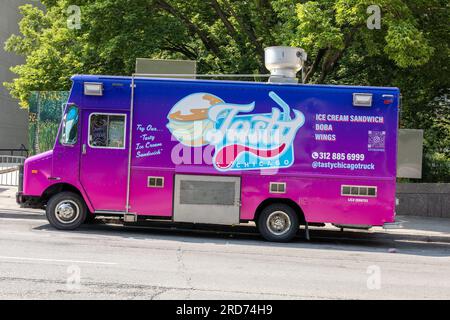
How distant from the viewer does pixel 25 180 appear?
10938 mm

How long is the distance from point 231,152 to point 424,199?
7.23m

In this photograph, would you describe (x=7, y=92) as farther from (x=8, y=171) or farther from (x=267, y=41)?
(x=267, y=41)

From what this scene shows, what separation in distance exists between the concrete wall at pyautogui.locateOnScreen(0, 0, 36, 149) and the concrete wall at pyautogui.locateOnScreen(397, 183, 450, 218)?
110ft


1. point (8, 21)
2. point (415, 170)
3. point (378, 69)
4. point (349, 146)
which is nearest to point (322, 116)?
point (349, 146)

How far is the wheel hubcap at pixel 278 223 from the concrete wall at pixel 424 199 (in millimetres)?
5781

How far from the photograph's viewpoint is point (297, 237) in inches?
455

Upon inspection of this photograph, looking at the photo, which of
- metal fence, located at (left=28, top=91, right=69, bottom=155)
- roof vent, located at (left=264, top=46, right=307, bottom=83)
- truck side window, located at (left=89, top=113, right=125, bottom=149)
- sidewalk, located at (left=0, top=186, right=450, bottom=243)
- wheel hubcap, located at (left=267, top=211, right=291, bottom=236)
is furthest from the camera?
metal fence, located at (left=28, top=91, right=69, bottom=155)

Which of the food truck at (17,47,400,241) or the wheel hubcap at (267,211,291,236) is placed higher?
the food truck at (17,47,400,241)

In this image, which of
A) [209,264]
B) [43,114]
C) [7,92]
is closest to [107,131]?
[209,264]

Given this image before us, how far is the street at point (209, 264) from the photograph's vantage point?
6266mm

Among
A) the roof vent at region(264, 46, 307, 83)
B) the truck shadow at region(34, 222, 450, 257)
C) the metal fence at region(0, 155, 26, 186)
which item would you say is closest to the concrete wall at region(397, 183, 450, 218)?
the truck shadow at region(34, 222, 450, 257)

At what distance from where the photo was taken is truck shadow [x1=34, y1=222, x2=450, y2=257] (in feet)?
34.4

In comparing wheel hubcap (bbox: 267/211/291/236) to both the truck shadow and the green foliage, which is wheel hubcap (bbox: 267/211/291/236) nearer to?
the truck shadow

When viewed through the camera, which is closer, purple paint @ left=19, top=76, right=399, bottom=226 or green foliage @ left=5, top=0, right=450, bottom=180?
purple paint @ left=19, top=76, right=399, bottom=226
